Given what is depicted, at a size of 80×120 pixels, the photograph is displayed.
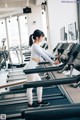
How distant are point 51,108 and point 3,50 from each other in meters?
8.87

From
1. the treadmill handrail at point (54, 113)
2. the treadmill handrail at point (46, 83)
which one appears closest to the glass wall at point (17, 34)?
the treadmill handrail at point (46, 83)

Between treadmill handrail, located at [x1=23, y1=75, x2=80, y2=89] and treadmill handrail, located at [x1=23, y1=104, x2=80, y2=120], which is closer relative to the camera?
treadmill handrail, located at [x1=23, y1=104, x2=80, y2=120]

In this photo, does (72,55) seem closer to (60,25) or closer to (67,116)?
(67,116)

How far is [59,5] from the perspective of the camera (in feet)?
21.3

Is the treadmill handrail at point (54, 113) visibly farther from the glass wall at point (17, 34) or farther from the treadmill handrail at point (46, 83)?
the glass wall at point (17, 34)

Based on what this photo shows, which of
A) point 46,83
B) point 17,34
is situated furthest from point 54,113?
point 17,34

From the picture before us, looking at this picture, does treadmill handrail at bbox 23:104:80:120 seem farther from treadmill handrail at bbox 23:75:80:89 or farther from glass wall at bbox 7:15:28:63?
glass wall at bbox 7:15:28:63

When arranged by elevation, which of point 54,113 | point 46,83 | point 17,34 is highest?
point 54,113

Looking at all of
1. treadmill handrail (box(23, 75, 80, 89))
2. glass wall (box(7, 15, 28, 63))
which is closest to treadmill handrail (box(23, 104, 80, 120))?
treadmill handrail (box(23, 75, 80, 89))

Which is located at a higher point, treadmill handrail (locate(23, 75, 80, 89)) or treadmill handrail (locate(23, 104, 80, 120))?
treadmill handrail (locate(23, 104, 80, 120))

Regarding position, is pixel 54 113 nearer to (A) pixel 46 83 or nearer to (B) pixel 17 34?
(A) pixel 46 83

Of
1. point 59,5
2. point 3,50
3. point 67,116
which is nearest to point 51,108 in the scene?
point 67,116

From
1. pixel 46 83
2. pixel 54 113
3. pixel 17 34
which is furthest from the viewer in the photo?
pixel 17 34

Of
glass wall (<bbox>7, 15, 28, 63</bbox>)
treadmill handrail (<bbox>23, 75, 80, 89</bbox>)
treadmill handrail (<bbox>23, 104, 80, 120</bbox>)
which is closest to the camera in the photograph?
treadmill handrail (<bbox>23, 104, 80, 120</bbox>)
